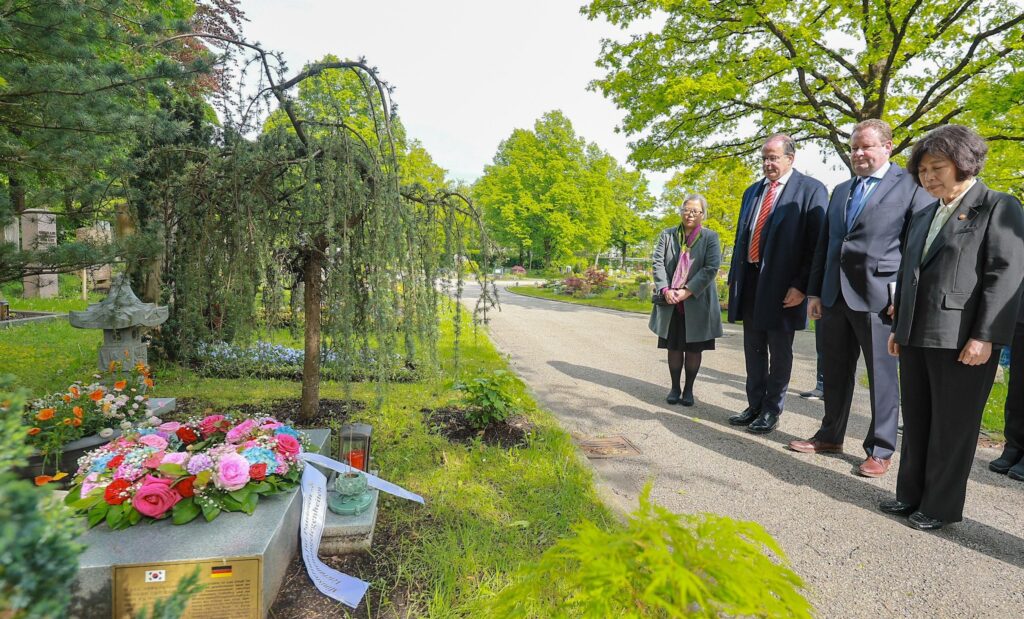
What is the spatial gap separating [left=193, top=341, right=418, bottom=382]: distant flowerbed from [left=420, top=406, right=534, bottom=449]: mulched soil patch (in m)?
0.60

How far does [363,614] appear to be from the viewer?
2018 millimetres

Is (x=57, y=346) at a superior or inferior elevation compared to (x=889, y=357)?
inferior

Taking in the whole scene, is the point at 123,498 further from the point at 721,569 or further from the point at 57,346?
the point at 57,346

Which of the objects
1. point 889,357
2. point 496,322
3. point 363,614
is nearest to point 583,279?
point 496,322

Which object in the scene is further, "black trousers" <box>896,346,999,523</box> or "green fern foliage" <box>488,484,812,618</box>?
"black trousers" <box>896,346,999,523</box>

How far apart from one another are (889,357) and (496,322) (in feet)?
29.3

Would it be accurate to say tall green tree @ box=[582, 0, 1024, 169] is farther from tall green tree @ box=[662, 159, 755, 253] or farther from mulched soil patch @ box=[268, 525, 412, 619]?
mulched soil patch @ box=[268, 525, 412, 619]

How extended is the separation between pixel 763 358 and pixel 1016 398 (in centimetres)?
170

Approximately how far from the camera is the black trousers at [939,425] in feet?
8.54

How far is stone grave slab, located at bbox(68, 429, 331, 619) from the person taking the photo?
5.90 ft

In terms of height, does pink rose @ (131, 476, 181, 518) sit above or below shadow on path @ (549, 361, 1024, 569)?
above

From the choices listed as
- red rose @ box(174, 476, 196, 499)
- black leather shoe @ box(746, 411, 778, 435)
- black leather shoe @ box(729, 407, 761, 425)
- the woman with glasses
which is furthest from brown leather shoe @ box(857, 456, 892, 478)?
red rose @ box(174, 476, 196, 499)

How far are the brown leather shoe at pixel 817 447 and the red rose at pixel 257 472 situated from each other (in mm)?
3752

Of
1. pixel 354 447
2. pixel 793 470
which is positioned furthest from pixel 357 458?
pixel 793 470
